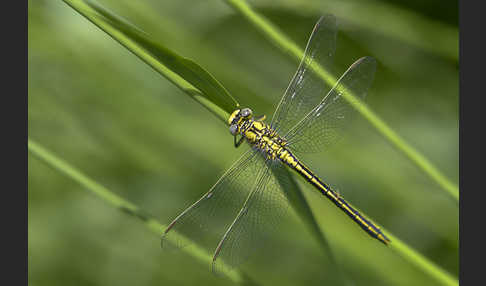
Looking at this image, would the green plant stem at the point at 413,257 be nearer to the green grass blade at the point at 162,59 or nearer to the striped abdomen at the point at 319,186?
the striped abdomen at the point at 319,186

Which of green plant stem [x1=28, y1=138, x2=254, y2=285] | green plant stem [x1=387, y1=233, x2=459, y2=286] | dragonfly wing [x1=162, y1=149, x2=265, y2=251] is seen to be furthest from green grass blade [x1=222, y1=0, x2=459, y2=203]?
green plant stem [x1=28, y1=138, x2=254, y2=285]

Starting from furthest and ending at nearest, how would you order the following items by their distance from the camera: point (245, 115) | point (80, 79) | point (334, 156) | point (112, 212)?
point (112, 212) < point (80, 79) < point (334, 156) < point (245, 115)

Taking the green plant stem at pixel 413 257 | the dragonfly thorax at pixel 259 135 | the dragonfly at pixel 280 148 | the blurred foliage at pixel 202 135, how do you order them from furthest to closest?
the blurred foliage at pixel 202 135
the dragonfly thorax at pixel 259 135
the dragonfly at pixel 280 148
the green plant stem at pixel 413 257

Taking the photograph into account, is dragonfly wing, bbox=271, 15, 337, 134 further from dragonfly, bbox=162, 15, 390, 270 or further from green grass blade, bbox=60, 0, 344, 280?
green grass blade, bbox=60, 0, 344, 280

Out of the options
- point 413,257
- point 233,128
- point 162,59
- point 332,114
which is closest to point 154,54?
point 162,59

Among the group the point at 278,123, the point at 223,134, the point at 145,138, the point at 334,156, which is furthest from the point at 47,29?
the point at 334,156

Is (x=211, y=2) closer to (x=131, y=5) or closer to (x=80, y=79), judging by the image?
(x=131, y=5)

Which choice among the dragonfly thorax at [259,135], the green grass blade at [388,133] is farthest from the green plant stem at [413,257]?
the dragonfly thorax at [259,135]
